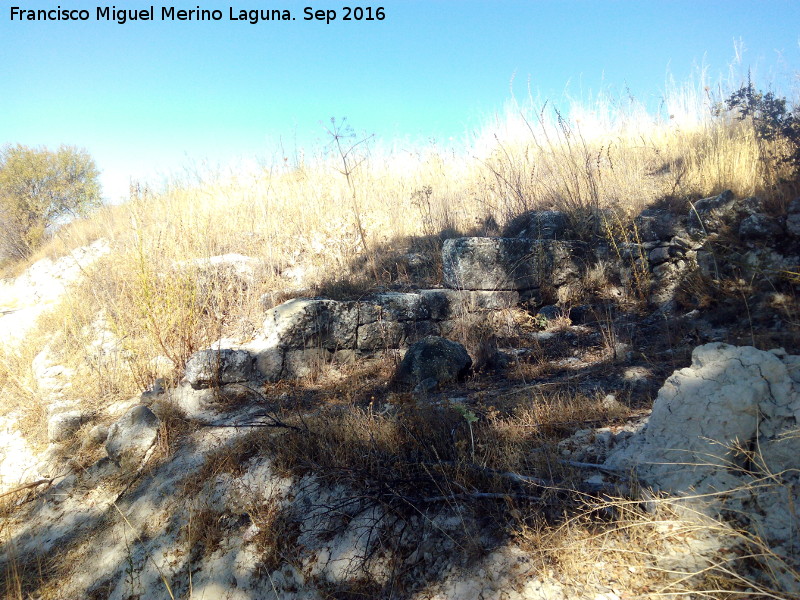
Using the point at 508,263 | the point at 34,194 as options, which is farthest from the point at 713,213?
the point at 34,194

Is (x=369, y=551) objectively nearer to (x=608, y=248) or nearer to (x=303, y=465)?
(x=303, y=465)

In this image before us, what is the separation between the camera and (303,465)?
10.6ft

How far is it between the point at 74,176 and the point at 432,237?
11090 mm

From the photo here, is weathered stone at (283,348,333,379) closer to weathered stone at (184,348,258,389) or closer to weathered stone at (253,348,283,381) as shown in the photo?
weathered stone at (253,348,283,381)

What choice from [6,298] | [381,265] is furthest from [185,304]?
[6,298]

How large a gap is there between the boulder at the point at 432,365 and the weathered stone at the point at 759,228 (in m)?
2.84

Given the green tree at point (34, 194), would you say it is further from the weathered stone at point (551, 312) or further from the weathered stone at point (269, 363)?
the weathered stone at point (551, 312)

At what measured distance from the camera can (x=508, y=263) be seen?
6.05 meters

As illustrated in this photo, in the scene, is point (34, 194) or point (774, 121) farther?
point (34, 194)

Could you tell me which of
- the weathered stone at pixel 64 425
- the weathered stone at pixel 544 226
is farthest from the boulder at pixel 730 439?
the weathered stone at pixel 64 425

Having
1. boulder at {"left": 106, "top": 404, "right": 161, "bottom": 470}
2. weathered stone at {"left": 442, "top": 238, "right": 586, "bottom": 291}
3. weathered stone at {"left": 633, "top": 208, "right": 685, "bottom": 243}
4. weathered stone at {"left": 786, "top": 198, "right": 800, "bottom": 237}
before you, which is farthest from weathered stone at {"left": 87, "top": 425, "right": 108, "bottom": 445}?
weathered stone at {"left": 786, "top": 198, "right": 800, "bottom": 237}

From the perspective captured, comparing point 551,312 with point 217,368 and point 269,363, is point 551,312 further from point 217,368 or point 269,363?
point 217,368

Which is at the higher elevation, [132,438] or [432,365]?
[432,365]

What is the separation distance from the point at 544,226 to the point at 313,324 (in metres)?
3.15
